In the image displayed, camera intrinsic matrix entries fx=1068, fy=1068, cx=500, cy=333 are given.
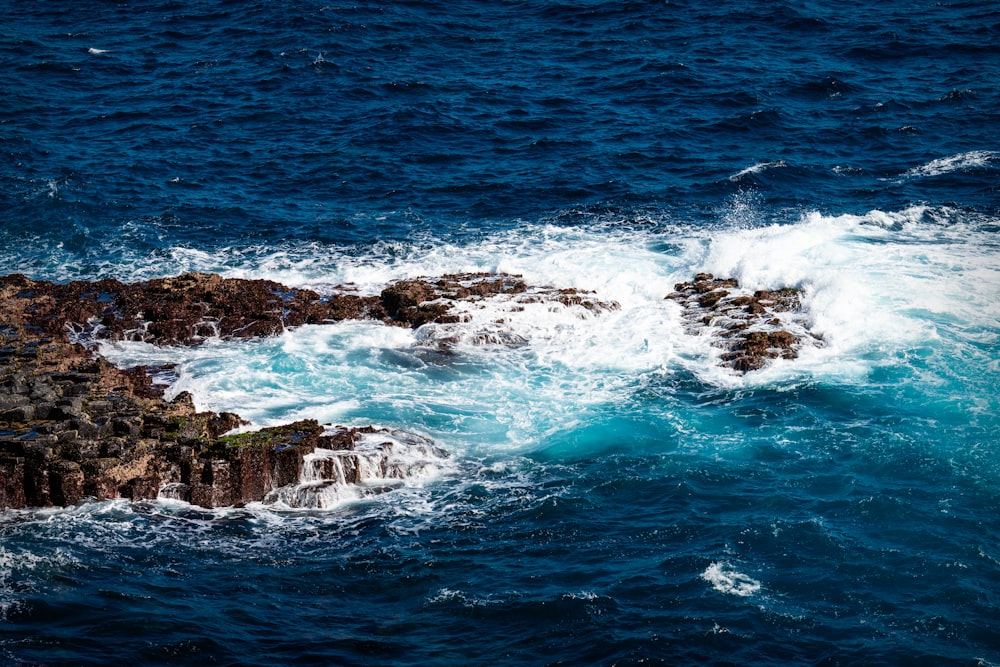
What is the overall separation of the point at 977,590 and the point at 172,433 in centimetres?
2159

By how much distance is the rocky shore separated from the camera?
1151 inches

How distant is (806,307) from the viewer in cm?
4078

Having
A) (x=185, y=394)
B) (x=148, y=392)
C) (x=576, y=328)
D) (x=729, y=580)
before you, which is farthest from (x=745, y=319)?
(x=148, y=392)

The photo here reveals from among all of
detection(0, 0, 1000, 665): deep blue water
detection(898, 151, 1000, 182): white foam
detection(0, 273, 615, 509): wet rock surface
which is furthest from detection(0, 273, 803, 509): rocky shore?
detection(898, 151, 1000, 182): white foam

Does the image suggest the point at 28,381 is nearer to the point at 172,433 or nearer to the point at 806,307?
the point at 172,433

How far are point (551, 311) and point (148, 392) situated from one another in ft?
49.8

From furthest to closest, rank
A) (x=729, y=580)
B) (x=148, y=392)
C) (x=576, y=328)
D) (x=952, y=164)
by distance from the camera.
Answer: (x=952, y=164) → (x=576, y=328) → (x=148, y=392) → (x=729, y=580)

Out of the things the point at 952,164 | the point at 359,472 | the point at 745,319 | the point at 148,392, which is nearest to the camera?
the point at 359,472

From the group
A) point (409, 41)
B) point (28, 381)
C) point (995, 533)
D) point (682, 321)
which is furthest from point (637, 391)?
point (409, 41)

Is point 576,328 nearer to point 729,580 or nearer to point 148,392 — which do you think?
point 148,392

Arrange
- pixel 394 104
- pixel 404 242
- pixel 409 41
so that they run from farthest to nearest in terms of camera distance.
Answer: pixel 409 41 < pixel 394 104 < pixel 404 242

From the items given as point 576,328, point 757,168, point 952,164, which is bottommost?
point 576,328

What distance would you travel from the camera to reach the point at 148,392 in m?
34.2

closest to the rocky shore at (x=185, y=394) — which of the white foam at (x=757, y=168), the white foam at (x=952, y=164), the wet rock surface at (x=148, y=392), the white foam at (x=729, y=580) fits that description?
the wet rock surface at (x=148, y=392)
